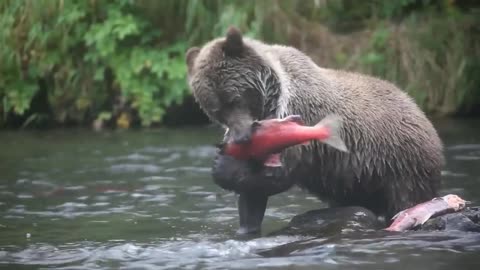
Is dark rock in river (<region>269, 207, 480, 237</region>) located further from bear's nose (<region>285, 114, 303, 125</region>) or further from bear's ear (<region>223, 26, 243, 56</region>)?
bear's ear (<region>223, 26, 243, 56</region>)

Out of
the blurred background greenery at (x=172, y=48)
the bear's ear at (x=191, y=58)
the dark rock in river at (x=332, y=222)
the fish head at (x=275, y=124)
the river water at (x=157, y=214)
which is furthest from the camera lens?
the blurred background greenery at (x=172, y=48)

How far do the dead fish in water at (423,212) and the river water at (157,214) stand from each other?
0.20m

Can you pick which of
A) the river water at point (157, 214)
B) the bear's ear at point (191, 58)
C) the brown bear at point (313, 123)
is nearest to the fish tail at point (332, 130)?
the brown bear at point (313, 123)

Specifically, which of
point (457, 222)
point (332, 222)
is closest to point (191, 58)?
point (332, 222)

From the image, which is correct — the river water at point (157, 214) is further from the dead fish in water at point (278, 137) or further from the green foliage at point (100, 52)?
the green foliage at point (100, 52)

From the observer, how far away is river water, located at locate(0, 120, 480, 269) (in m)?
5.68

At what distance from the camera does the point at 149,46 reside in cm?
1419

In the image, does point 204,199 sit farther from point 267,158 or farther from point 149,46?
point 149,46

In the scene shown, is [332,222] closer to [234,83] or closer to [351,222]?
[351,222]

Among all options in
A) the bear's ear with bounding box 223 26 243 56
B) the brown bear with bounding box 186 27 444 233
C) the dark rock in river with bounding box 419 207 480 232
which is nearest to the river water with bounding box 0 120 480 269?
the dark rock in river with bounding box 419 207 480 232

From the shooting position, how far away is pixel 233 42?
6.18m

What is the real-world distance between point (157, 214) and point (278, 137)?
193cm

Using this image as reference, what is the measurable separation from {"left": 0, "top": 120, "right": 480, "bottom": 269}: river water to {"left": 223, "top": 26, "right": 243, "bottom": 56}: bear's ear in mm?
1162

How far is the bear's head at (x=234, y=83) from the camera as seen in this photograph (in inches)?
243
